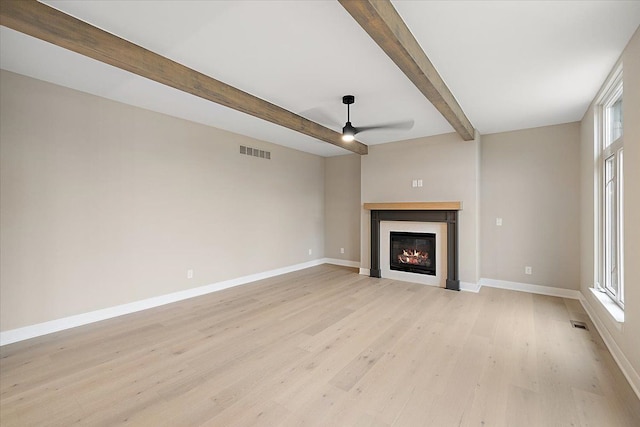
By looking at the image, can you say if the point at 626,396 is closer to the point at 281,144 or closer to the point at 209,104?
the point at 209,104

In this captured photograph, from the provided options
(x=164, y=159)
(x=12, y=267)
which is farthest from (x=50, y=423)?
(x=164, y=159)

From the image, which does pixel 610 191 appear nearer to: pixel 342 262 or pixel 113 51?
pixel 342 262

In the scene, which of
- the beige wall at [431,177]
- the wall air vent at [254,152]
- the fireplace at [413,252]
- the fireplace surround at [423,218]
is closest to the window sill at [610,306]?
the beige wall at [431,177]

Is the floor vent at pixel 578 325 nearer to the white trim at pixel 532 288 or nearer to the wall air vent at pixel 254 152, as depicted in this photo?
the white trim at pixel 532 288

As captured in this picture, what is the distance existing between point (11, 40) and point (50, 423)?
290 cm

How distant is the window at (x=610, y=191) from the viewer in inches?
111

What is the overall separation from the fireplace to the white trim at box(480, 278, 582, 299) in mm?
973

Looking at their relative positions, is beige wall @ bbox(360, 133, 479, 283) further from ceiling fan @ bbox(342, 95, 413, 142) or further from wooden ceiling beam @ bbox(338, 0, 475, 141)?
wooden ceiling beam @ bbox(338, 0, 475, 141)

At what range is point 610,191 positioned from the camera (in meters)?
3.13

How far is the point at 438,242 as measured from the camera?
496 centimetres

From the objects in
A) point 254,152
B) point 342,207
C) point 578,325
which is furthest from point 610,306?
point 254,152

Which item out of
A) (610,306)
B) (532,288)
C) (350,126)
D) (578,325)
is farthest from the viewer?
(532,288)

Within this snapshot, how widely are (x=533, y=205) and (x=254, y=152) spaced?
485 cm

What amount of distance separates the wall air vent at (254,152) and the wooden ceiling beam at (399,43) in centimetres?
333
